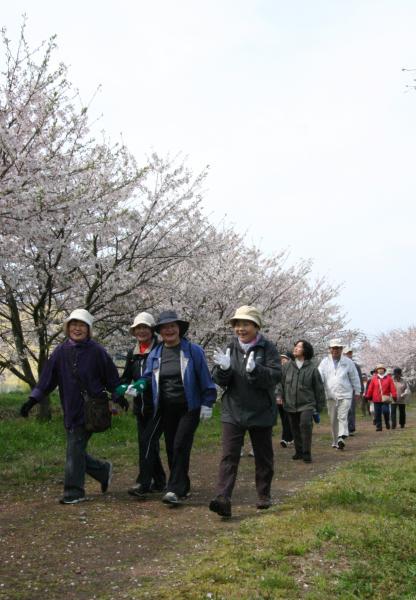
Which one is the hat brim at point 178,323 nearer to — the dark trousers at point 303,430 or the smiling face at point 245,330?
the smiling face at point 245,330

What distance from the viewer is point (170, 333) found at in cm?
673

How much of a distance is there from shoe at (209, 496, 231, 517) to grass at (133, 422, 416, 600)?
306 mm

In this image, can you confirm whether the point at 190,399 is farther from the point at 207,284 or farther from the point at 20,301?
the point at 207,284

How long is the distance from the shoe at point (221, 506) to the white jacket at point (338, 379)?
616 cm

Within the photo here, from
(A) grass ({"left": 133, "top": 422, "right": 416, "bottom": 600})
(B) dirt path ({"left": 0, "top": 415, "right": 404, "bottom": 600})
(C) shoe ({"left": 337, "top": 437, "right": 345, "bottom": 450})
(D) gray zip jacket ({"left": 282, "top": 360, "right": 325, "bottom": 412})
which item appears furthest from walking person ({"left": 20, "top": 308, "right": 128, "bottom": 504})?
(C) shoe ({"left": 337, "top": 437, "right": 345, "bottom": 450})

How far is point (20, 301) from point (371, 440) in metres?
8.59

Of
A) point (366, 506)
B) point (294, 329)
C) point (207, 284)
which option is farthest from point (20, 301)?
point (294, 329)

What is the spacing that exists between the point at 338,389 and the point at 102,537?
7.28m

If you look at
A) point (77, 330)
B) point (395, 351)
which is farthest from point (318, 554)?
point (395, 351)

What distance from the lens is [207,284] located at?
1872 cm

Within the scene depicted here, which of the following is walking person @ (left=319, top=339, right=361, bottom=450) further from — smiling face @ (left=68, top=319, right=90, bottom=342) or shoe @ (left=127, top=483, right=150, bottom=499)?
smiling face @ (left=68, top=319, right=90, bottom=342)

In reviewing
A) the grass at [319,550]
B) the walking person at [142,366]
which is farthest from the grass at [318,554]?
the walking person at [142,366]

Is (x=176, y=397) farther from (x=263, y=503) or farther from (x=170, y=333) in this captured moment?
(x=263, y=503)

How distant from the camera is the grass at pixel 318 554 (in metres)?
3.81
